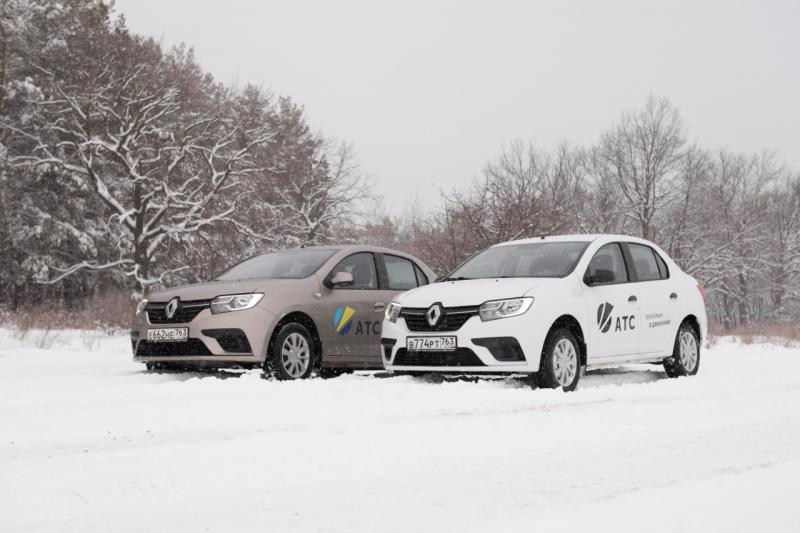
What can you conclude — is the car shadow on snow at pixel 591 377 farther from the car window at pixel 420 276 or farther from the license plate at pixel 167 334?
the license plate at pixel 167 334

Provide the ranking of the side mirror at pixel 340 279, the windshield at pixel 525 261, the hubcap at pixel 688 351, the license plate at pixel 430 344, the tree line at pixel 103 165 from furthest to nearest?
1. the tree line at pixel 103 165
2. the hubcap at pixel 688 351
3. the side mirror at pixel 340 279
4. the windshield at pixel 525 261
5. the license plate at pixel 430 344

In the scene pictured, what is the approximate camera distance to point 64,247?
119 ft

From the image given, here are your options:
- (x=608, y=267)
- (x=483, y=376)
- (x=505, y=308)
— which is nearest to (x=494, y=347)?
(x=505, y=308)

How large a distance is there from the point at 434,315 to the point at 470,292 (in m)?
0.43

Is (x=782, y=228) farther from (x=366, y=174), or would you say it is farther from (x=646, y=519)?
(x=646, y=519)

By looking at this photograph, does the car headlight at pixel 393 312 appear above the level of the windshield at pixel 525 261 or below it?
below

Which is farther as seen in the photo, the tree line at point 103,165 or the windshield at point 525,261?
the tree line at point 103,165

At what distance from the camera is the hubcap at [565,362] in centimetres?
923

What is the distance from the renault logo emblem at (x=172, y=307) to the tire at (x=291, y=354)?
3.97 feet

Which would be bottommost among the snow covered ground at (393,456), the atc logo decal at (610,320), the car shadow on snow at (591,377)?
→ the snow covered ground at (393,456)

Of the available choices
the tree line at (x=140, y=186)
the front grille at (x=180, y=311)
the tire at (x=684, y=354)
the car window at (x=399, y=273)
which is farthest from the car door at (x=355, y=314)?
the tree line at (x=140, y=186)

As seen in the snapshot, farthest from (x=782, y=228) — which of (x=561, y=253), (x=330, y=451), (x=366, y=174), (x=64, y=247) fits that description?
(x=330, y=451)

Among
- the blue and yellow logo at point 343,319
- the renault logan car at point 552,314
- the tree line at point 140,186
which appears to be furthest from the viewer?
the tree line at point 140,186

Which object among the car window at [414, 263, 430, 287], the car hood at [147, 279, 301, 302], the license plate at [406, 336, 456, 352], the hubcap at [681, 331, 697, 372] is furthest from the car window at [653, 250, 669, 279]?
the car hood at [147, 279, 301, 302]
